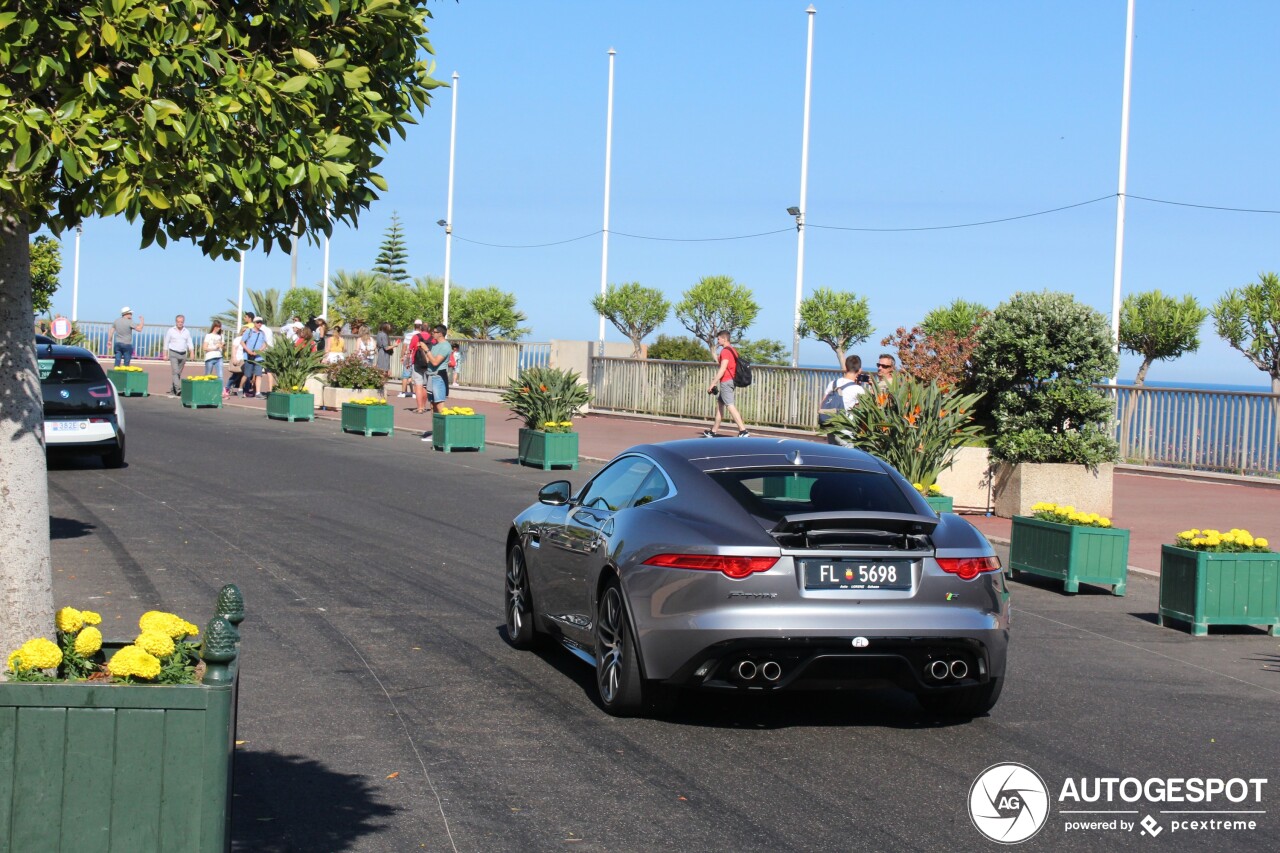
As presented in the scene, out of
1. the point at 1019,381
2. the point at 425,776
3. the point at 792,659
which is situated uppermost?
the point at 1019,381

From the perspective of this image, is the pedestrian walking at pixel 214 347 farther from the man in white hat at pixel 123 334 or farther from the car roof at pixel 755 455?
the car roof at pixel 755 455

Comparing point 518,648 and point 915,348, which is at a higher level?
point 915,348

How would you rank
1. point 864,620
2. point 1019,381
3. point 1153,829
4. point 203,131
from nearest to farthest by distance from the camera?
1. point 203,131
2. point 1153,829
3. point 864,620
4. point 1019,381

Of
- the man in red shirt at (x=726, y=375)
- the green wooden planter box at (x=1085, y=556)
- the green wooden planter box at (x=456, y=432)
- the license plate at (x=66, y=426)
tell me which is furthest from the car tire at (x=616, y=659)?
the man in red shirt at (x=726, y=375)

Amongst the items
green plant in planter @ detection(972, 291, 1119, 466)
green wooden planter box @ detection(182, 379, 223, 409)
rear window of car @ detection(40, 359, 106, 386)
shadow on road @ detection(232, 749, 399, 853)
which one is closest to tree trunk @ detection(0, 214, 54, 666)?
shadow on road @ detection(232, 749, 399, 853)

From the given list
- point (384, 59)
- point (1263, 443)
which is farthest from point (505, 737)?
point (1263, 443)

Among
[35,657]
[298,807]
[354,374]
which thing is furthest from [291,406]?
[35,657]

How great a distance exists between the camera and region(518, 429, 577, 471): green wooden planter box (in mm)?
22328

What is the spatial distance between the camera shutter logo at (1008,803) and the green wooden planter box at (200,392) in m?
28.7

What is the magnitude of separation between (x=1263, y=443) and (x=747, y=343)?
1702 inches

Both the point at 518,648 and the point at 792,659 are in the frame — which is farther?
the point at 518,648

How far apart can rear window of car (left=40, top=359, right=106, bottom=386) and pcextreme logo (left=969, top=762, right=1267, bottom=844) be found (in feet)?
52.1

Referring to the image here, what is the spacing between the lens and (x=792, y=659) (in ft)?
23.2

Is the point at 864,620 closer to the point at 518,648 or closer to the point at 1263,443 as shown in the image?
the point at 518,648
